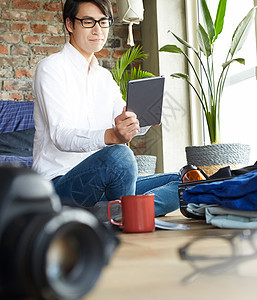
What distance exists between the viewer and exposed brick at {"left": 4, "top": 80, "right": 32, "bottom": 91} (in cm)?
386

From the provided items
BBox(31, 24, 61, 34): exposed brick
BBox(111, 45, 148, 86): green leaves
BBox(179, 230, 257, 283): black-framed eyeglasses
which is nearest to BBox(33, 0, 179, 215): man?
BBox(179, 230, 257, 283): black-framed eyeglasses

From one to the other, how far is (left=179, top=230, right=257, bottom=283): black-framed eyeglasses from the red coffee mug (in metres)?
0.17

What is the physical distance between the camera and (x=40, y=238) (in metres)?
0.32

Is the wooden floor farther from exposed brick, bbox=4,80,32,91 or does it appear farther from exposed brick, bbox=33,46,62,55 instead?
exposed brick, bbox=33,46,62,55

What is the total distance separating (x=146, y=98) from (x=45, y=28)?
2626mm

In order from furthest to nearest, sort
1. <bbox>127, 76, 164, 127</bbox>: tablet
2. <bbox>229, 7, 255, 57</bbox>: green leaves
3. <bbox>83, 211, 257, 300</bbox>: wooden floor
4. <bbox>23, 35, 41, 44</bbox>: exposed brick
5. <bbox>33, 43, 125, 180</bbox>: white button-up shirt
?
<bbox>23, 35, 41, 44</bbox>: exposed brick, <bbox>229, 7, 255, 57</bbox>: green leaves, <bbox>33, 43, 125, 180</bbox>: white button-up shirt, <bbox>127, 76, 164, 127</bbox>: tablet, <bbox>83, 211, 257, 300</bbox>: wooden floor

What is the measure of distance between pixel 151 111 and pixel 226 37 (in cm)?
200

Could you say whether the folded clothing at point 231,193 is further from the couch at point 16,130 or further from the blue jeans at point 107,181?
the couch at point 16,130

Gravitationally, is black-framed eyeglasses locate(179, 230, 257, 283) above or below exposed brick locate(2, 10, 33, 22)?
below

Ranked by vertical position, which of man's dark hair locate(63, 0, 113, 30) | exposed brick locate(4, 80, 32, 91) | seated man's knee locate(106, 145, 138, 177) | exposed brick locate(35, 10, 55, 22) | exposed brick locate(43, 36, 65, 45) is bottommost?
seated man's knee locate(106, 145, 138, 177)

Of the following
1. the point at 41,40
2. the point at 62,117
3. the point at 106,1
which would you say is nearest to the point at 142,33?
the point at 41,40

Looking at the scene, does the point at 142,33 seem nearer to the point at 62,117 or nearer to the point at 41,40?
the point at 41,40

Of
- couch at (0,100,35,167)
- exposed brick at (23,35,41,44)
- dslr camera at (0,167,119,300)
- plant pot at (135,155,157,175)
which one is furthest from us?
exposed brick at (23,35,41,44)

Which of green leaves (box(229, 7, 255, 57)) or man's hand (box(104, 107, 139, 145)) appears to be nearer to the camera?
man's hand (box(104, 107, 139, 145))
